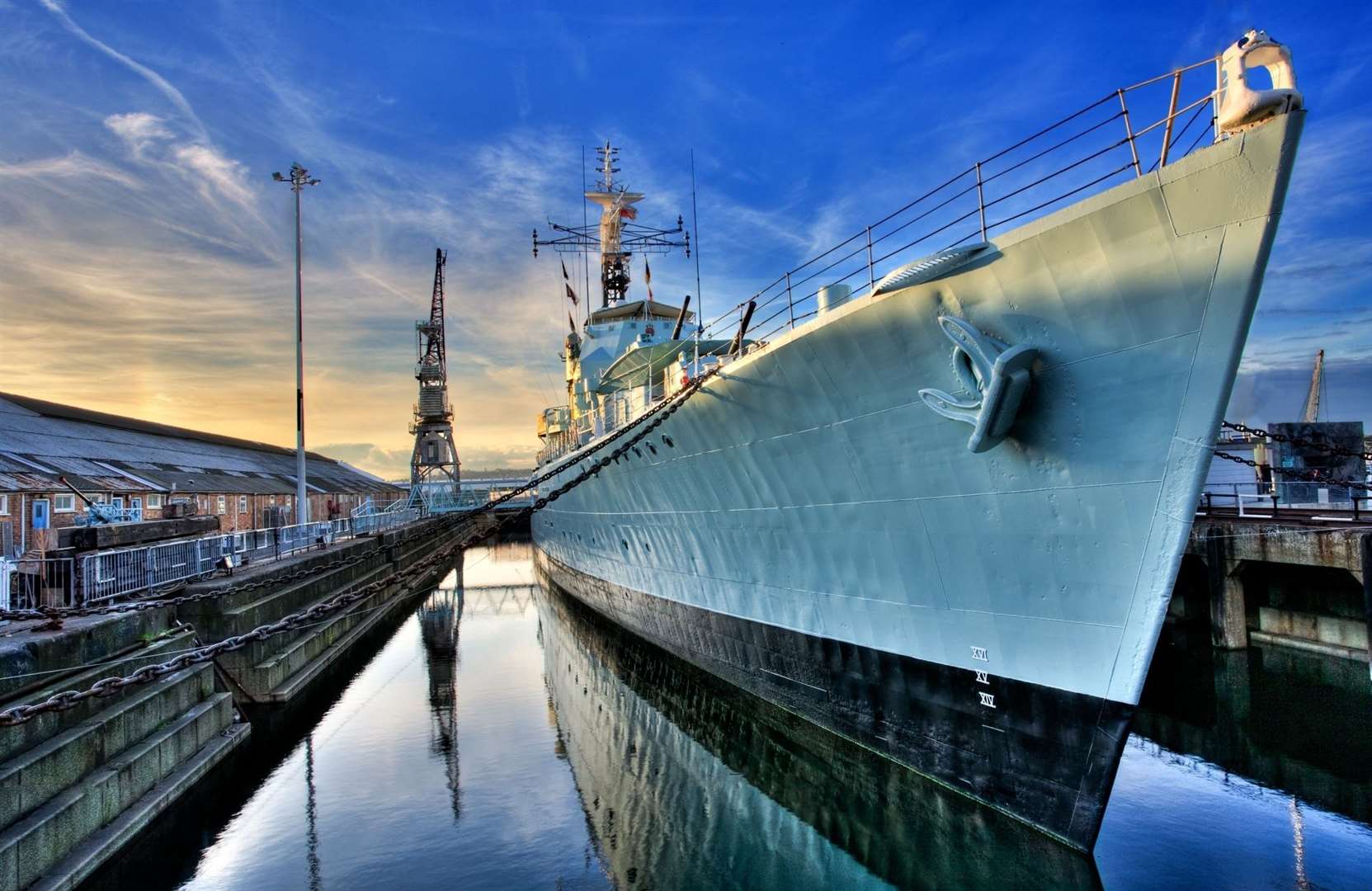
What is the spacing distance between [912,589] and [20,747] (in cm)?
823

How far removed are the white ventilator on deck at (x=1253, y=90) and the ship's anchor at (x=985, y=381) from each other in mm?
1984

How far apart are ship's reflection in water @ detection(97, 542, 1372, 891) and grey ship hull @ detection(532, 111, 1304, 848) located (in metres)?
0.83

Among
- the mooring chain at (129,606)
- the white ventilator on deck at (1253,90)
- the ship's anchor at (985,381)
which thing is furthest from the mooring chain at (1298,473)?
the mooring chain at (129,606)

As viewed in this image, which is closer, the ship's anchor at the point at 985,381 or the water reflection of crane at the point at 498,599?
the ship's anchor at the point at 985,381

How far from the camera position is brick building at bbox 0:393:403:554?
1878cm

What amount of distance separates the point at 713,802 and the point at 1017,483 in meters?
5.23

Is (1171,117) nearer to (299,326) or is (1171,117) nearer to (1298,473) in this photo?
(1298,473)

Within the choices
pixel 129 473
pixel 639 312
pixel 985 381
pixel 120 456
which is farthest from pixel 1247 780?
pixel 120 456

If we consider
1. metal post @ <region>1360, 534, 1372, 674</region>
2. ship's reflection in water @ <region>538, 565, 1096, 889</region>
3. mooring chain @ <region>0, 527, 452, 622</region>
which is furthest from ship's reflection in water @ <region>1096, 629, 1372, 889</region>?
mooring chain @ <region>0, 527, 452, 622</region>

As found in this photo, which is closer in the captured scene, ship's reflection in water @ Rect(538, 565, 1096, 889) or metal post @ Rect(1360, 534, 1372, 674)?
ship's reflection in water @ Rect(538, 565, 1096, 889)

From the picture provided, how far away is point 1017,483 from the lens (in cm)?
627

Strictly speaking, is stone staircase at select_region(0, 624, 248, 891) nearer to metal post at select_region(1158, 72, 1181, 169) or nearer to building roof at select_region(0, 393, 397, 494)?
metal post at select_region(1158, 72, 1181, 169)

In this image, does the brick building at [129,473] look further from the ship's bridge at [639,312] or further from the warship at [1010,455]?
the warship at [1010,455]

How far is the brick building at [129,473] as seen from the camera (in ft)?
61.6
